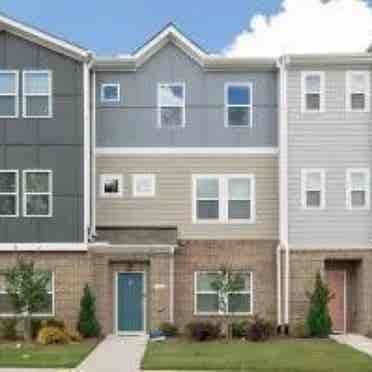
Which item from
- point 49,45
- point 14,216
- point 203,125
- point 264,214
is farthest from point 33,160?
point 264,214

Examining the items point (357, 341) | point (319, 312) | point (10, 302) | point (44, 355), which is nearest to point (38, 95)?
point (10, 302)

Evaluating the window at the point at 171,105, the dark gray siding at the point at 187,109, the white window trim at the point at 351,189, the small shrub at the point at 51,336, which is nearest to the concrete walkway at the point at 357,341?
the white window trim at the point at 351,189

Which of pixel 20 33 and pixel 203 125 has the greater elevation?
pixel 20 33

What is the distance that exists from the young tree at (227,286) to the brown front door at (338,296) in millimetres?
3342

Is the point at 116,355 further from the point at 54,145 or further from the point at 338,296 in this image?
the point at 338,296

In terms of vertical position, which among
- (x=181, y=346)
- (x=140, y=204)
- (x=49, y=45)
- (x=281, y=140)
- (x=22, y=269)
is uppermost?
(x=49, y=45)

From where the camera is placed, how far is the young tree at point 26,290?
26391mm

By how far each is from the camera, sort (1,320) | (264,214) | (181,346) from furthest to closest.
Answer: (264,214) → (1,320) → (181,346)

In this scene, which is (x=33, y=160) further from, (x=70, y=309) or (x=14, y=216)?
(x=70, y=309)

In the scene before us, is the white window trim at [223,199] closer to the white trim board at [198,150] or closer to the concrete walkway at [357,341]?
the white trim board at [198,150]

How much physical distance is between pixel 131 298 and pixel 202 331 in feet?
11.5

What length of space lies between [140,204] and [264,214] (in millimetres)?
3999

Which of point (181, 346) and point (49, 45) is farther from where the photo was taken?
point (49, 45)

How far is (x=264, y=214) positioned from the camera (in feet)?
97.2
